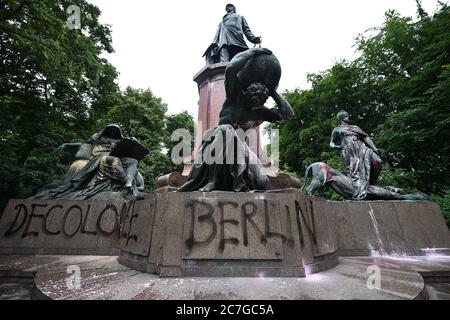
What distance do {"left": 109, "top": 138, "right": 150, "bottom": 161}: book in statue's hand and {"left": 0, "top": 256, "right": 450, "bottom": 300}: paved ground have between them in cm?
357

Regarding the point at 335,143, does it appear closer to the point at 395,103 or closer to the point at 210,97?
the point at 210,97

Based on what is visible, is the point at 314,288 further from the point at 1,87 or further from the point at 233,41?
the point at 1,87

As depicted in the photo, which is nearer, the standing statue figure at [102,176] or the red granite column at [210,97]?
the standing statue figure at [102,176]

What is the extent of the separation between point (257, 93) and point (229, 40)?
4721mm

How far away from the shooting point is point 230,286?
2658mm

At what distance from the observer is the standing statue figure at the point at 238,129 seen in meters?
3.82

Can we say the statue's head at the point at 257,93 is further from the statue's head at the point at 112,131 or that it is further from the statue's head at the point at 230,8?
the statue's head at the point at 230,8

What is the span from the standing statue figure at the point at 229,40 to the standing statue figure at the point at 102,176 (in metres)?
3.31

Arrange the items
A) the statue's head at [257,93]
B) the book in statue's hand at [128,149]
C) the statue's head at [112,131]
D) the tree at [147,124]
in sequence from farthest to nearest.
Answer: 1. the tree at [147,124]
2. the statue's head at [112,131]
3. the book in statue's hand at [128,149]
4. the statue's head at [257,93]

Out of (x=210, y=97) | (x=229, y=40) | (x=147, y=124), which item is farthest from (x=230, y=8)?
(x=147, y=124)

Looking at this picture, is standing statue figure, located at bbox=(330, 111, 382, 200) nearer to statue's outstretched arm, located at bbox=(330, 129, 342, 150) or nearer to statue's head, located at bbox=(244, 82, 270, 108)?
statue's outstretched arm, located at bbox=(330, 129, 342, 150)

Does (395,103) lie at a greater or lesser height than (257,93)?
greater

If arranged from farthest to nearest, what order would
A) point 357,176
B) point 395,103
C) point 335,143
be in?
point 395,103
point 335,143
point 357,176

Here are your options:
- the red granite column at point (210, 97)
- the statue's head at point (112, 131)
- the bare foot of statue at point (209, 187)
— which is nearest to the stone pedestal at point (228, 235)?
the bare foot of statue at point (209, 187)
